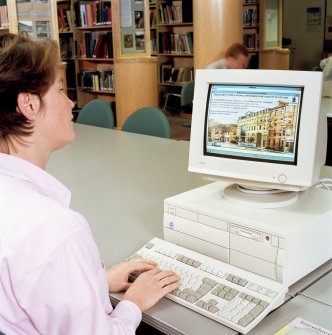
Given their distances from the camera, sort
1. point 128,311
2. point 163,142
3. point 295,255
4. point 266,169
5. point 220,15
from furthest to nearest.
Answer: point 220,15 → point 163,142 → point 266,169 → point 295,255 → point 128,311

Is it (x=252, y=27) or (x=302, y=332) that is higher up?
(x=252, y=27)

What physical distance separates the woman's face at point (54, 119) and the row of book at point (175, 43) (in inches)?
257

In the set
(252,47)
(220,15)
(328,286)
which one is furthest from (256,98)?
(252,47)

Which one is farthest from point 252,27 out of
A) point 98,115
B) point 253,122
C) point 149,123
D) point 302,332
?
point 302,332

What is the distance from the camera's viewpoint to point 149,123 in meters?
3.33

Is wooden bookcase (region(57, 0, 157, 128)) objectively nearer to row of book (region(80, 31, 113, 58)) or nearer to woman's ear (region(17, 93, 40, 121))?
row of book (region(80, 31, 113, 58))

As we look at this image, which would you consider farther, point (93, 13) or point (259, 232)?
point (93, 13)

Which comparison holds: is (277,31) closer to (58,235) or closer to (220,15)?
(220,15)

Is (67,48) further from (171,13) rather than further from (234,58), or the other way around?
(234,58)

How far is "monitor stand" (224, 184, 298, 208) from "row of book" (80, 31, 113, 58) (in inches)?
213

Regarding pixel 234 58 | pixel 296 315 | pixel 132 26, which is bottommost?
pixel 296 315

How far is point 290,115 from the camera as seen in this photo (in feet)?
4.17

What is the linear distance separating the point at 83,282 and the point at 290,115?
70cm

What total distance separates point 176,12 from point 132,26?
71.9 inches
